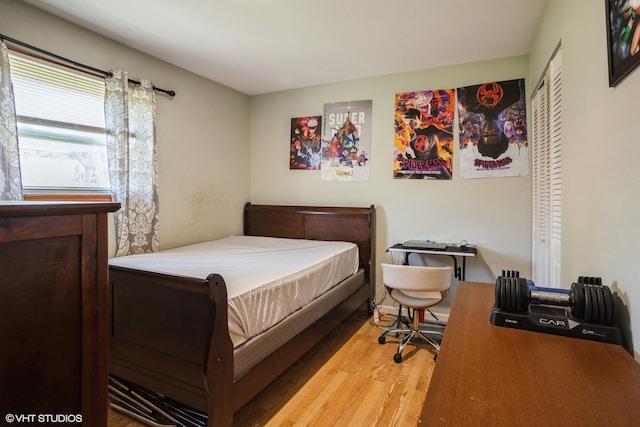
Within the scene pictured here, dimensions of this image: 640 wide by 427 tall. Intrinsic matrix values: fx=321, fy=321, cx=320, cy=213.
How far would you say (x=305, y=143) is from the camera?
12.7 feet

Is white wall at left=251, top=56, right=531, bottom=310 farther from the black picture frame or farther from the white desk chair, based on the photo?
the black picture frame

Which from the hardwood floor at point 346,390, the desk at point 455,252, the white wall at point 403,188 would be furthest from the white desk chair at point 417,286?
the white wall at point 403,188

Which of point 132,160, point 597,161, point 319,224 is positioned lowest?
point 319,224

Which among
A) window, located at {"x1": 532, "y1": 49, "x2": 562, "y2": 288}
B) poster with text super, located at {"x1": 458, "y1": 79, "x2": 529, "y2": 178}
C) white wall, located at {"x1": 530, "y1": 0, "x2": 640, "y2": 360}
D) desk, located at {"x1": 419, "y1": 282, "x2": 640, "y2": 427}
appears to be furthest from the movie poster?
desk, located at {"x1": 419, "y1": 282, "x2": 640, "y2": 427}

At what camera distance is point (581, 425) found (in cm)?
62

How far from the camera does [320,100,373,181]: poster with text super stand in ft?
11.7

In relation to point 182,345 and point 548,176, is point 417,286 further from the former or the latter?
point 182,345

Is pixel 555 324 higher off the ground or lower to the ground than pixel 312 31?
lower

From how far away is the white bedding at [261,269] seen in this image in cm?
174

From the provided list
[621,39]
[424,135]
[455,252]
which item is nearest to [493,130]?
[424,135]

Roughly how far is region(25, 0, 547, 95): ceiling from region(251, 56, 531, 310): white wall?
19 centimetres

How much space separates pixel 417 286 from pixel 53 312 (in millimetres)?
2216

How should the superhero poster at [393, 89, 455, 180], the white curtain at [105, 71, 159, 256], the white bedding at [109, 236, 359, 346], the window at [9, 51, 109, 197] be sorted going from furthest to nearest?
the superhero poster at [393, 89, 455, 180] → the white curtain at [105, 71, 159, 256] → the window at [9, 51, 109, 197] → the white bedding at [109, 236, 359, 346]

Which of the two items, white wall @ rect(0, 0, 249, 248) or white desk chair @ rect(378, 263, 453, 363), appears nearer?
white wall @ rect(0, 0, 249, 248)
